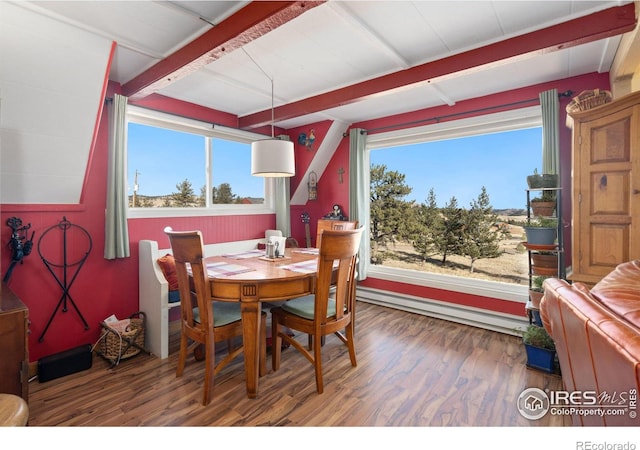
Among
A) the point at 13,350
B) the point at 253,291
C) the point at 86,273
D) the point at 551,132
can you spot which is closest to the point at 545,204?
the point at 551,132

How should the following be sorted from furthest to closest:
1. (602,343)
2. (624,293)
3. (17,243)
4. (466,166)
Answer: (466,166) < (17,243) < (624,293) < (602,343)

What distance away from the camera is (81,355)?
7.93 ft

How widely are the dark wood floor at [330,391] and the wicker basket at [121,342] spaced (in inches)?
2.8

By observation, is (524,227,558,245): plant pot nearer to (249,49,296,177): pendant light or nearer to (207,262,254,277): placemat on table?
(249,49,296,177): pendant light

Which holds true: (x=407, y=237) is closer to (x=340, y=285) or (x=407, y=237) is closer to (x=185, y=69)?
(x=340, y=285)

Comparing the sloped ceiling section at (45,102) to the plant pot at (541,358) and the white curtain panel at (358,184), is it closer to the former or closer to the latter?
the white curtain panel at (358,184)

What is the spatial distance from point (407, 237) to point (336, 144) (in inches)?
62.8

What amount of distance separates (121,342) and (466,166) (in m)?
3.85

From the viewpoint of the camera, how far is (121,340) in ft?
8.30

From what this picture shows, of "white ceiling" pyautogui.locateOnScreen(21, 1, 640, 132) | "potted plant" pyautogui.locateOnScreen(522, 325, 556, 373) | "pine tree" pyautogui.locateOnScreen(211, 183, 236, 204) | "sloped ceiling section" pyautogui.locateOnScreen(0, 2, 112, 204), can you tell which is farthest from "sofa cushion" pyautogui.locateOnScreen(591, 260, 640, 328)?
"pine tree" pyautogui.locateOnScreen(211, 183, 236, 204)

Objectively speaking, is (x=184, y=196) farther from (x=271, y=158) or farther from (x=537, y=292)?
(x=537, y=292)

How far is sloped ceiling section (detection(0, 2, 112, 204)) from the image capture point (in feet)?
6.17

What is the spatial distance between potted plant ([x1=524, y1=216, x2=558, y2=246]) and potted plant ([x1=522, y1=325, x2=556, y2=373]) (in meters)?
0.67
